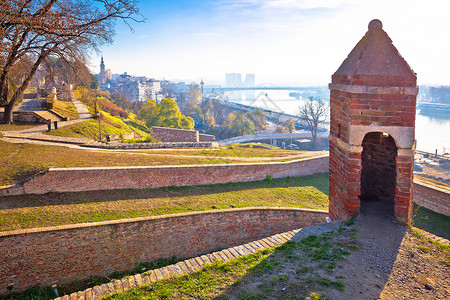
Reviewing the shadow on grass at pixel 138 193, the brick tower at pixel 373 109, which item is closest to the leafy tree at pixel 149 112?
the shadow on grass at pixel 138 193

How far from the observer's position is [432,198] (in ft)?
33.2

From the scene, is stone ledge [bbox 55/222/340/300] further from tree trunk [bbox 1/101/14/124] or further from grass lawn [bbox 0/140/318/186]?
tree trunk [bbox 1/101/14/124]

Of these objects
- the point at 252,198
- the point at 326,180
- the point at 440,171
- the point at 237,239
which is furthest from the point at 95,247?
the point at 440,171

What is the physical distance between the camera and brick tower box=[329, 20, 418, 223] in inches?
179

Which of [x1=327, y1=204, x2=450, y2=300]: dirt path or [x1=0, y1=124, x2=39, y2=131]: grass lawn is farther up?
[x1=0, y1=124, x2=39, y2=131]: grass lawn

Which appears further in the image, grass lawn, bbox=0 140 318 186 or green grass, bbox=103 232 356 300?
grass lawn, bbox=0 140 318 186

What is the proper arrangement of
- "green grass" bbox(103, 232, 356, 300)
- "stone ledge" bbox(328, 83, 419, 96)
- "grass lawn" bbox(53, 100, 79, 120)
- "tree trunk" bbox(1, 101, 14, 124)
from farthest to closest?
1. "grass lawn" bbox(53, 100, 79, 120)
2. "tree trunk" bbox(1, 101, 14, 124)
3. "stone ledge" bbox(328, 83, 419, 96)
4. "green grass" bbox(103, 232, 356, 300)

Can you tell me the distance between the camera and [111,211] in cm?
889

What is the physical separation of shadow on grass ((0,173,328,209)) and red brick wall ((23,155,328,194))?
0.19m

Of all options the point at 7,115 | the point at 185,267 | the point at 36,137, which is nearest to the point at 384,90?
the point at 185,267

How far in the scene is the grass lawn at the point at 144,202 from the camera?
824 centimetres

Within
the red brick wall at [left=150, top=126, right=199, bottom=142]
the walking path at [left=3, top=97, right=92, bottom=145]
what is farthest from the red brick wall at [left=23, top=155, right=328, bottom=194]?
the red brick wall at [left=150, top=126, right=199, bottom=142]

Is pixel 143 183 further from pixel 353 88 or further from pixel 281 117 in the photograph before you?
pixel 281 117

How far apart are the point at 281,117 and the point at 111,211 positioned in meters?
73.0
